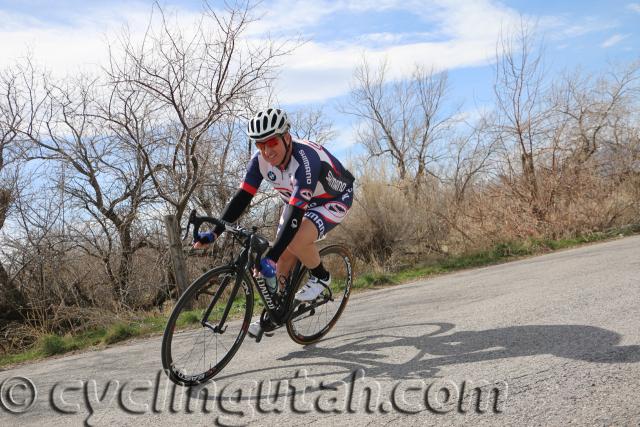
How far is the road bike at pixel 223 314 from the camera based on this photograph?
170 inches

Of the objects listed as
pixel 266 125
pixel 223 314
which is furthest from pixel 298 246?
pixel 266 125

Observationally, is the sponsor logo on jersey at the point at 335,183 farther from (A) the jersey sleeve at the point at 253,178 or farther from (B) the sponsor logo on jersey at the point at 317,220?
(A) the jersey sleeve at the point at 253,178

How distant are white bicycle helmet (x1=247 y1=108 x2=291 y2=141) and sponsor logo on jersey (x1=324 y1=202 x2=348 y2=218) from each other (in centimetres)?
99

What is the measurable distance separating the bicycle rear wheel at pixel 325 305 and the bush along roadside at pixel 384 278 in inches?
43.7

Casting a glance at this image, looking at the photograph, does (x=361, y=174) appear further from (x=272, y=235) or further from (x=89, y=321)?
(x=89, y=321)

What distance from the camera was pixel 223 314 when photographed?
4.67 metres

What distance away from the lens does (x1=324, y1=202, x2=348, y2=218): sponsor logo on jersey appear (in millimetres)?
5336

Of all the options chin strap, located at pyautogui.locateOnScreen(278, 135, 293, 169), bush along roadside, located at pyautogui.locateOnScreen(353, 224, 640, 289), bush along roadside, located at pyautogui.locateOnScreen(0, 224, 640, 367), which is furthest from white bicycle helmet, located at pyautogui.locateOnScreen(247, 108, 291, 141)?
bush along roadside, located at pyautogui.locateOnScreen(353, 224, 640, 289)

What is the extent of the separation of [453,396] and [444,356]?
883 millimetres

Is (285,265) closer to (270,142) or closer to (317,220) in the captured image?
(317,220)

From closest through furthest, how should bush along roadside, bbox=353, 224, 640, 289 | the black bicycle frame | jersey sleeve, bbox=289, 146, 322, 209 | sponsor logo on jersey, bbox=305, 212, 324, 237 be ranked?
the black bicycle frame
jersey sleeve, bbox=289, 146, 322, 209
sponsor logo on jersey, bbox=305, 212, 324, 237
bush along roadside, bbox=353, 224, 640, 289

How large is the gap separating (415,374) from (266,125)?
92.1 inches

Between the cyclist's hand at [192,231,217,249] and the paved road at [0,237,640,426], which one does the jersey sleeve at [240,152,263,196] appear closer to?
the cyclist's hand at [192,231,217,249]

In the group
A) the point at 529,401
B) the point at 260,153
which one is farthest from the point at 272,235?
the point at 529,401
